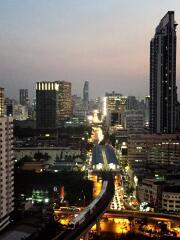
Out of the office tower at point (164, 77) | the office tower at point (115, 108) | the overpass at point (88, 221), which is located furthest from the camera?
the office tower at point (115, 108)

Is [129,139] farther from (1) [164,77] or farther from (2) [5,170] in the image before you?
(2) [5,170]

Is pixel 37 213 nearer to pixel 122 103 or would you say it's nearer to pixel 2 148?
pixel 2 148

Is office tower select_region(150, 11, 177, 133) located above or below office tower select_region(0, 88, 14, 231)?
above

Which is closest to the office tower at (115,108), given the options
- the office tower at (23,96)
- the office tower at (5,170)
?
the office tower at (23,96)

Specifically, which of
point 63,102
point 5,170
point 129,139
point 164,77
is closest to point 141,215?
point 5,170

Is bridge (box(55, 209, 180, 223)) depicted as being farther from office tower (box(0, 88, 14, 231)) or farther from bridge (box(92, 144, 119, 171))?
bridge (box(92, 144, 119, 171))

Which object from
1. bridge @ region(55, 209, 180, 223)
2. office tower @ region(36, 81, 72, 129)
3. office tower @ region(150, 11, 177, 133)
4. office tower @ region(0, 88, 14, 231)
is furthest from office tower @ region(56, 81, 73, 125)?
office tower @ region(0, 88, 14, 231)

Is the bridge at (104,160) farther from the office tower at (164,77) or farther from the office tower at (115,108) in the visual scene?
the office tower at (115,108)
